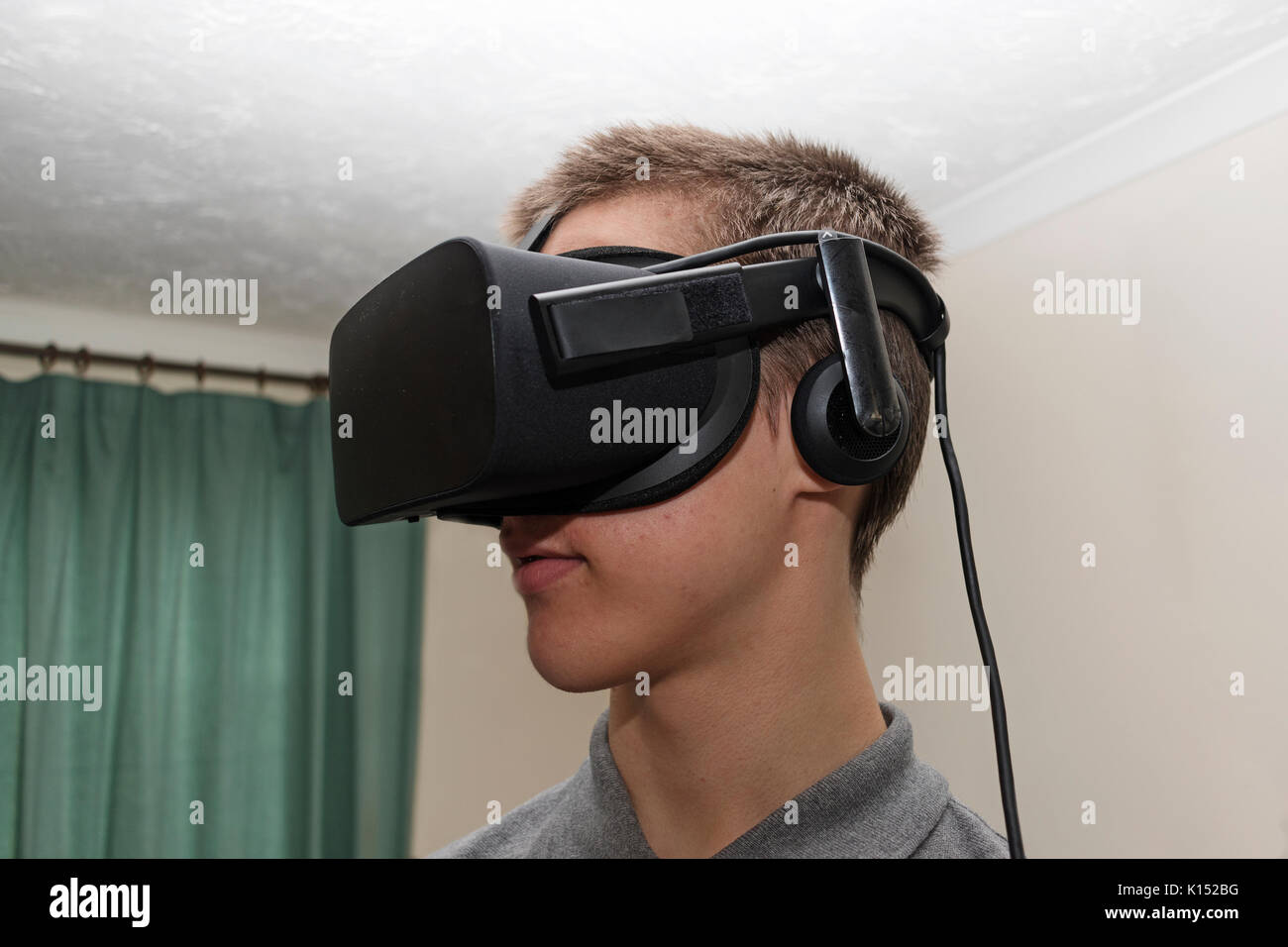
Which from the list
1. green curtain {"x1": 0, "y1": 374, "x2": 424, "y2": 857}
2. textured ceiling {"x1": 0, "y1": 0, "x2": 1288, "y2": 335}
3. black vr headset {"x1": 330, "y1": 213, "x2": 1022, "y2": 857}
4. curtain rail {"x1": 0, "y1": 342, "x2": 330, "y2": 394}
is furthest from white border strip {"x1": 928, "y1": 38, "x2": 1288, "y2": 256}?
green curtain {"x1": 0, "y1": 374, "x2": 424, "y2": 857}

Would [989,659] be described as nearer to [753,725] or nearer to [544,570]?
[753,725]

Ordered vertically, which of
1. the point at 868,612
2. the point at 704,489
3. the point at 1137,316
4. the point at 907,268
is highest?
the point at 1137,316

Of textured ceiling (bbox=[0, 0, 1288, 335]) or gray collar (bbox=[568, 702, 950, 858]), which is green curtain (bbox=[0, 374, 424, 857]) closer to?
textured ceiling (bbox=[0, 0, 1288, 335])

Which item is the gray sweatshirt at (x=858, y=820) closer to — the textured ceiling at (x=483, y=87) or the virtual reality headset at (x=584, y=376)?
the virtual reality headset at (x=584, y=376)

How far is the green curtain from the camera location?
A: 299 cm

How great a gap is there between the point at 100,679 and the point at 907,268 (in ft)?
10.3

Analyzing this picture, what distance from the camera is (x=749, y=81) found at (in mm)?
1900

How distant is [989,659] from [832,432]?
0.16 metres

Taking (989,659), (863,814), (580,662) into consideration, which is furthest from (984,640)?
(580,662)

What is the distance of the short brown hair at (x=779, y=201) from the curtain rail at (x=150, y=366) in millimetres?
2638

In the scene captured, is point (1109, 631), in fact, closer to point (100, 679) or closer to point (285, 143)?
point (285, 143)

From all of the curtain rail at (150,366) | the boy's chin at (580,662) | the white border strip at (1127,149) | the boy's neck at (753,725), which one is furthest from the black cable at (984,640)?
the curtain rail at (150,366)

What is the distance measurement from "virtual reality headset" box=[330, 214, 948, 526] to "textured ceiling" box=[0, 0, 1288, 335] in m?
0.97

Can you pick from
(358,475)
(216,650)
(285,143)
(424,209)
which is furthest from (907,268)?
(216,650)
